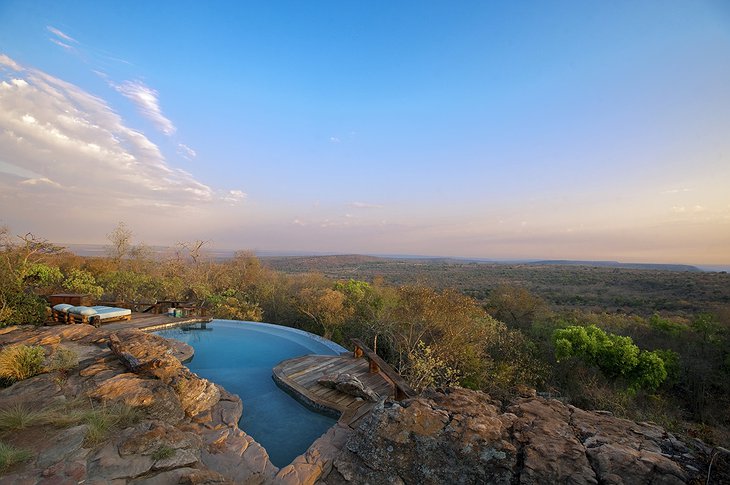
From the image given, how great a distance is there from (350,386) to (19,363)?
5.38 metres

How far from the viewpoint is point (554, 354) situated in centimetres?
907

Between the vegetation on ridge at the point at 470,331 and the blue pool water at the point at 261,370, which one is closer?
the blue pool water at the point at 261,370

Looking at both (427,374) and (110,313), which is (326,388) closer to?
(427,374)

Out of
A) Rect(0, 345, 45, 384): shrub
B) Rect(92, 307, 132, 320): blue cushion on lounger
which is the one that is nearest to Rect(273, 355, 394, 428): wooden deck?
Rect(0, 345, 45, 384): shrub

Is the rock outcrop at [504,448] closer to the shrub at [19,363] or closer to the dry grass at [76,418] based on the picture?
the dry grass at [76,418]

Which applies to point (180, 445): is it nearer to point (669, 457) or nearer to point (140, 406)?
point (140, 406)

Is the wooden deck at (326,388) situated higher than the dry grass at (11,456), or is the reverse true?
the dry grass at (11,456)

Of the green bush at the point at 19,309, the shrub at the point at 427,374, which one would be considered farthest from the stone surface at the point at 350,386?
the green bush at the point at 19,309

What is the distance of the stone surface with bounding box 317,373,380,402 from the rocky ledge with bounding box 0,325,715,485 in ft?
3.43

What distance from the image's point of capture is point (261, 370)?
7.36m

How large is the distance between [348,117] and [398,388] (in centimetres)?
1213

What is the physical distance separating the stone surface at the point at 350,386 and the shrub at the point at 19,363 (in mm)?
4731

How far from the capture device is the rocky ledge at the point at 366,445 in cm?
297

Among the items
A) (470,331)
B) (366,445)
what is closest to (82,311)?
(366,445)
